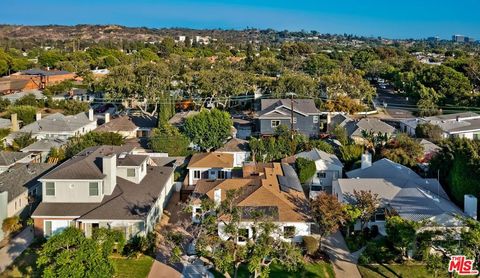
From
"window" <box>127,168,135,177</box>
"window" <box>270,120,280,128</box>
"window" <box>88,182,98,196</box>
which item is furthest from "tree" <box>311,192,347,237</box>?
"window" <box>270,120,280,128</box>

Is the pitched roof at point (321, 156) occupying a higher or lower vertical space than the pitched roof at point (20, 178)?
higher

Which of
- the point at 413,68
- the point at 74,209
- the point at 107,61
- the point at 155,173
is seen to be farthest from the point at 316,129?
the point at 107,61

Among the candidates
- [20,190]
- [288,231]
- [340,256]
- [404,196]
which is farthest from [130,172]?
[404,196]

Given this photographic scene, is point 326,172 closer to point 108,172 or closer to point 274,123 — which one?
point 274,123

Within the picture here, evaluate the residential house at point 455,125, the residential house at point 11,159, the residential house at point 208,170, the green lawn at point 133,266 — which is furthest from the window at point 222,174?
the residential house at point 455,125

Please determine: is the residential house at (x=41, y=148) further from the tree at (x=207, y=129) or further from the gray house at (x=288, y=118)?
the gray house at (x=288, y=118)

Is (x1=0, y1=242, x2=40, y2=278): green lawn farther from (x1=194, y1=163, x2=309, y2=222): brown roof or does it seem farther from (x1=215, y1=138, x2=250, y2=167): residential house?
(x1=215, y1=138, x2=250, y2=167): residential house

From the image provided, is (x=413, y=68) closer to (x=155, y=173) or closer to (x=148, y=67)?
(x=148, y=67)
